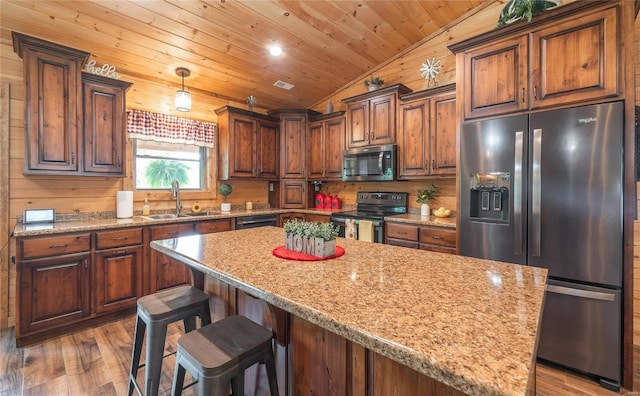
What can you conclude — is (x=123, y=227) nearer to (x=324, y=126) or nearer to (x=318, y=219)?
(x=318, y=219)

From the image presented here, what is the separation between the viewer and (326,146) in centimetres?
432

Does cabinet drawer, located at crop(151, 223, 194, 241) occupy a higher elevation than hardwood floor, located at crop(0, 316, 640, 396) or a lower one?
higher

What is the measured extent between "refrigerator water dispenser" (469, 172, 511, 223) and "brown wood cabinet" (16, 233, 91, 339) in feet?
10.9

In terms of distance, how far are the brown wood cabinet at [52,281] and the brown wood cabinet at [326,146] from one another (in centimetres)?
279

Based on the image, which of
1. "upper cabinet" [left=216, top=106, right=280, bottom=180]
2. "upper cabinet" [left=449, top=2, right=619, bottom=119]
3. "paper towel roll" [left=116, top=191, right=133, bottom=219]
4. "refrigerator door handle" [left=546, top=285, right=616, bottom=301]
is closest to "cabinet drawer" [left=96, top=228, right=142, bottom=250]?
"paper towel roll" [left=116, top=191, right=133, bottom=219]

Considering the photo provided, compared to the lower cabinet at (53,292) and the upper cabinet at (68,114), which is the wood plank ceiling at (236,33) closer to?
the upper cabinet at (68,114)

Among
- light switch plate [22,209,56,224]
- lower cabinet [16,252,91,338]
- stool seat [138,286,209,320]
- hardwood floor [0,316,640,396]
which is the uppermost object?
light switch plate [22,209,56,224]

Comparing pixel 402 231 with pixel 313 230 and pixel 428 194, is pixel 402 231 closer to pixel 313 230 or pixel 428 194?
pixel 428 194

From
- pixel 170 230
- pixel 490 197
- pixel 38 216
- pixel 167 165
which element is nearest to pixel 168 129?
pixel 167 165

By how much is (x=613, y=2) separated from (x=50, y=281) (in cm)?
454

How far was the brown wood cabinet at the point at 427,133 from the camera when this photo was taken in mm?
3104

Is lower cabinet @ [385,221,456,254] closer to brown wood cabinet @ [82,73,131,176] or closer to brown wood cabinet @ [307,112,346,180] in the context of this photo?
brown wood cabinet @ [307,112,346,180]

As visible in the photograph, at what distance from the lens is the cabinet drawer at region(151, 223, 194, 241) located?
3025mm

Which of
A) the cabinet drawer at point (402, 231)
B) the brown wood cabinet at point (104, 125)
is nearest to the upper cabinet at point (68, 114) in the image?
the brown wood cabinet at point (104, 125)
